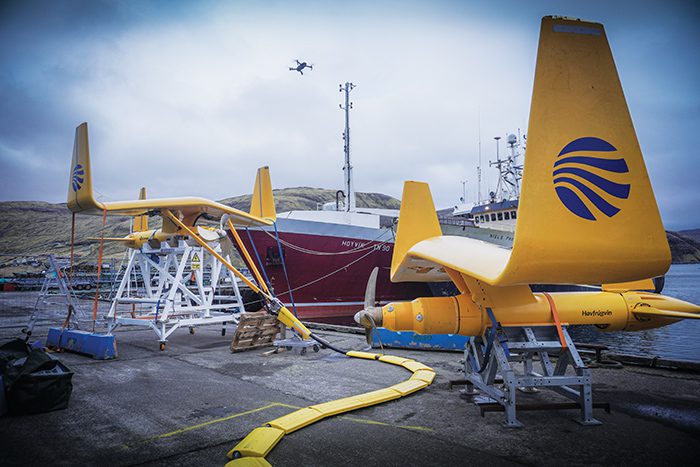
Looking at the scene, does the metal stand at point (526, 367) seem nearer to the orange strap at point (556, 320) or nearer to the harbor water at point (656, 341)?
the orange strap at point (556, 320)

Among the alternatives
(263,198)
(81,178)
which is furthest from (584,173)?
(263,198)

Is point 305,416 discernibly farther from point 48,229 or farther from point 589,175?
point 48,229

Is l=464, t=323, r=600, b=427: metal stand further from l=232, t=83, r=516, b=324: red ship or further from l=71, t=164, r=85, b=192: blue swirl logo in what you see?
l=232, t=83, r=516, b=324: red ship

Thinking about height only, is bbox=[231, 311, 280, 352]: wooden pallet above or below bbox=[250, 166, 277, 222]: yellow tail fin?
below

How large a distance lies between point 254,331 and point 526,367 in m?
6.78

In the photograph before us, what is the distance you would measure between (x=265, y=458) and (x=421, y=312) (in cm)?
278

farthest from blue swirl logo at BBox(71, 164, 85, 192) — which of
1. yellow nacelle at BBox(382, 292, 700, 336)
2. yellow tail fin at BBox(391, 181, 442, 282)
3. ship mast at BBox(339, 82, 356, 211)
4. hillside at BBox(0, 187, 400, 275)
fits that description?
hillside at BBox(0, 187, 400, 275)

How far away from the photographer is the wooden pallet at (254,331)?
9867 millimetres

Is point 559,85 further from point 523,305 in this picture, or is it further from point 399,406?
point 399,406

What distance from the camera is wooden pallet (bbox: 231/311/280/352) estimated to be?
9867 mm

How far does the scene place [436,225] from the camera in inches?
283

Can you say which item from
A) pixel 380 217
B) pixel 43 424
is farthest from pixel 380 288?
pixel 43 424

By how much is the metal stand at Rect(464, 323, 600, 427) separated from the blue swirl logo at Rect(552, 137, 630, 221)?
2.09 m

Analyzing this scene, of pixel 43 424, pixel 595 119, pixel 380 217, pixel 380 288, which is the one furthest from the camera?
pixel 380 217
